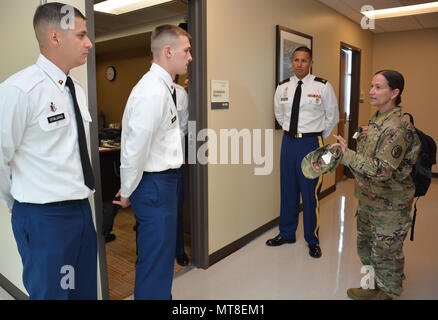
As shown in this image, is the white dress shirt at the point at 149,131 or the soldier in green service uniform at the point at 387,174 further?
the soldier in green service uniform at the point at 387,174

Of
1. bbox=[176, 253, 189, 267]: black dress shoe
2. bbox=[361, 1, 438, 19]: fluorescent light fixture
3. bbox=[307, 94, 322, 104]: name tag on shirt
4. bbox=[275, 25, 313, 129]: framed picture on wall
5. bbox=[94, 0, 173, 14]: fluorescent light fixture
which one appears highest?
bbox=[361, 1, 438, 19]: fluorescent light fixture

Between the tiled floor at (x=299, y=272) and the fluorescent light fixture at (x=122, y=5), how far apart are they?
293 centimetres

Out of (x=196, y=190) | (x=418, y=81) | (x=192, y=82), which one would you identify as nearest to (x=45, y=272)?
(x=196, y=190)

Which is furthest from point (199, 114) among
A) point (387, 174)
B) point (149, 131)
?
point (387, 174)

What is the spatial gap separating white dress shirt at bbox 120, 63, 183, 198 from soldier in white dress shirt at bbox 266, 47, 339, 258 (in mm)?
1511

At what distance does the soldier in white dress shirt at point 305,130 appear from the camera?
3092 mm

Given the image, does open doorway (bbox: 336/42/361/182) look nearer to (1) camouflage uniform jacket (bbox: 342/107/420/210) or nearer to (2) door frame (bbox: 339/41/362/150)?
(2) door frame (bbox: 339/41/362/150)

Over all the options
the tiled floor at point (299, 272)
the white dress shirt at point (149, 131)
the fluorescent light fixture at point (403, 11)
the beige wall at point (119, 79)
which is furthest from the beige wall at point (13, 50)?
the fluorescent light fixture at point (403, 11)

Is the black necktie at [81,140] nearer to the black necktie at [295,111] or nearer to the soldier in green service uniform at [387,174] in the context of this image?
the soldier in green service uniform at [387,174]

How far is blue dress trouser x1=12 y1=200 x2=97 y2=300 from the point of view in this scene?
1.39 m

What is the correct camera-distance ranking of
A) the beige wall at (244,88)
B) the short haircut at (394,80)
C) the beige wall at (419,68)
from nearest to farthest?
the short haircut at (394,80) → the beige wall at (244,88) → the beige wall at (419,68)

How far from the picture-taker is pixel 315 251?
10.0 ft

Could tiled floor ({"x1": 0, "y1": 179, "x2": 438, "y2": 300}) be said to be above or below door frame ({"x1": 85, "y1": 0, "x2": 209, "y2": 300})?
below

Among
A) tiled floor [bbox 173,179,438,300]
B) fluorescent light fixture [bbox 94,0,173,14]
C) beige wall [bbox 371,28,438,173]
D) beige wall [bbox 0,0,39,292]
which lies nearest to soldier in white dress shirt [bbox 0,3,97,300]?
beige wall [bbox 0,0,39,292]
